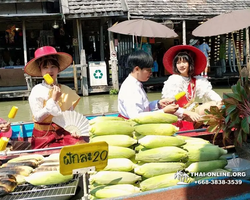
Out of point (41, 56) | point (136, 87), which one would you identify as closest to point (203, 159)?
point (136, 87)

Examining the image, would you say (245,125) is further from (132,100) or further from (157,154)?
(132,100)

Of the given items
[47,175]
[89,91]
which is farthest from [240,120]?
[89,91]

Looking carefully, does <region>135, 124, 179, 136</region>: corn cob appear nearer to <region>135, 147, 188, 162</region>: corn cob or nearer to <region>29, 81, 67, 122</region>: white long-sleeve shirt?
<region>135, 147, 188, 162</region>: corn cob

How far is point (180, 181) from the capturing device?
1.69 meters

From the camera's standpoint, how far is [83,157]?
5.22 feet

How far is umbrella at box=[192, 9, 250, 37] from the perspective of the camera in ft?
15.8

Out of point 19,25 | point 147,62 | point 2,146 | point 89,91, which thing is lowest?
point 89,91

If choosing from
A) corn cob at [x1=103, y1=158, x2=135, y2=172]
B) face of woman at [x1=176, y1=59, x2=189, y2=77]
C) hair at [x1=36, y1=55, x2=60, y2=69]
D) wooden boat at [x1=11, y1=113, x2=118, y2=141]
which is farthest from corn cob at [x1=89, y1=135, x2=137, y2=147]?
wooden boat at [x1=11, y1=113, x2=118, y2=141]

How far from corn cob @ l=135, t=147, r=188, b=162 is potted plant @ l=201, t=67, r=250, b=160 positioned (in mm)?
442

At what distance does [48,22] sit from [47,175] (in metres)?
12.1

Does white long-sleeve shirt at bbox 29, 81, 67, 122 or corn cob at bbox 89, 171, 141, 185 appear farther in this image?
white long-sleeve shirt at bbox 29, 81, 67, 122

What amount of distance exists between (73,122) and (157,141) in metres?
1.48

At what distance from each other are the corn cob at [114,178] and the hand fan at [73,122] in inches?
52.8

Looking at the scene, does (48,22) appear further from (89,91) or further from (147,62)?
(147,62)
